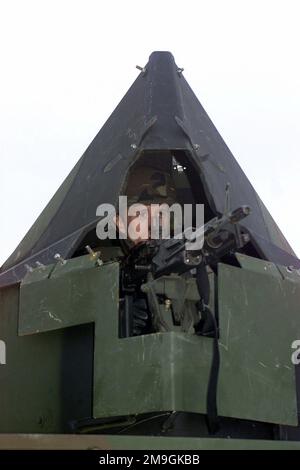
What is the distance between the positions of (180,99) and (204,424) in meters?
4.39

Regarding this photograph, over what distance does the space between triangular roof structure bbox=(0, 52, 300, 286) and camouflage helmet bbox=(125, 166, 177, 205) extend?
16.4 inches

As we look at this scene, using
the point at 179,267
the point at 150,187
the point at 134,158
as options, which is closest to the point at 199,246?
the point at 179,267

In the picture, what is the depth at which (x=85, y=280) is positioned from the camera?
11273 millimetres

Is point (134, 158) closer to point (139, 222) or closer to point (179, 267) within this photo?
point (139, 222)

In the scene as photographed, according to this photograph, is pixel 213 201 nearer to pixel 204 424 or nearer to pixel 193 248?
pixel 193 248

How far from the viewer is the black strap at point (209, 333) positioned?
1061 centimetres

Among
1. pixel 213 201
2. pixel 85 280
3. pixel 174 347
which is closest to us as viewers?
pixel 174 347

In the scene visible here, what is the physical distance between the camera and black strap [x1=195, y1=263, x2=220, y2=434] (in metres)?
10.6

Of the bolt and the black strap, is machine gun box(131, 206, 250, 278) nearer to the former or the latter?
the black strap

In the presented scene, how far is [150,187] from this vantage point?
42.3 feet

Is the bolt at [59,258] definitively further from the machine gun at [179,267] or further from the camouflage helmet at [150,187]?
the camouflage helmet at [150,187]

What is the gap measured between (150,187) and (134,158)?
2.16ft

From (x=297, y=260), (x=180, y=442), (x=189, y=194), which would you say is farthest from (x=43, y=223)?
(x=180, y=442)
